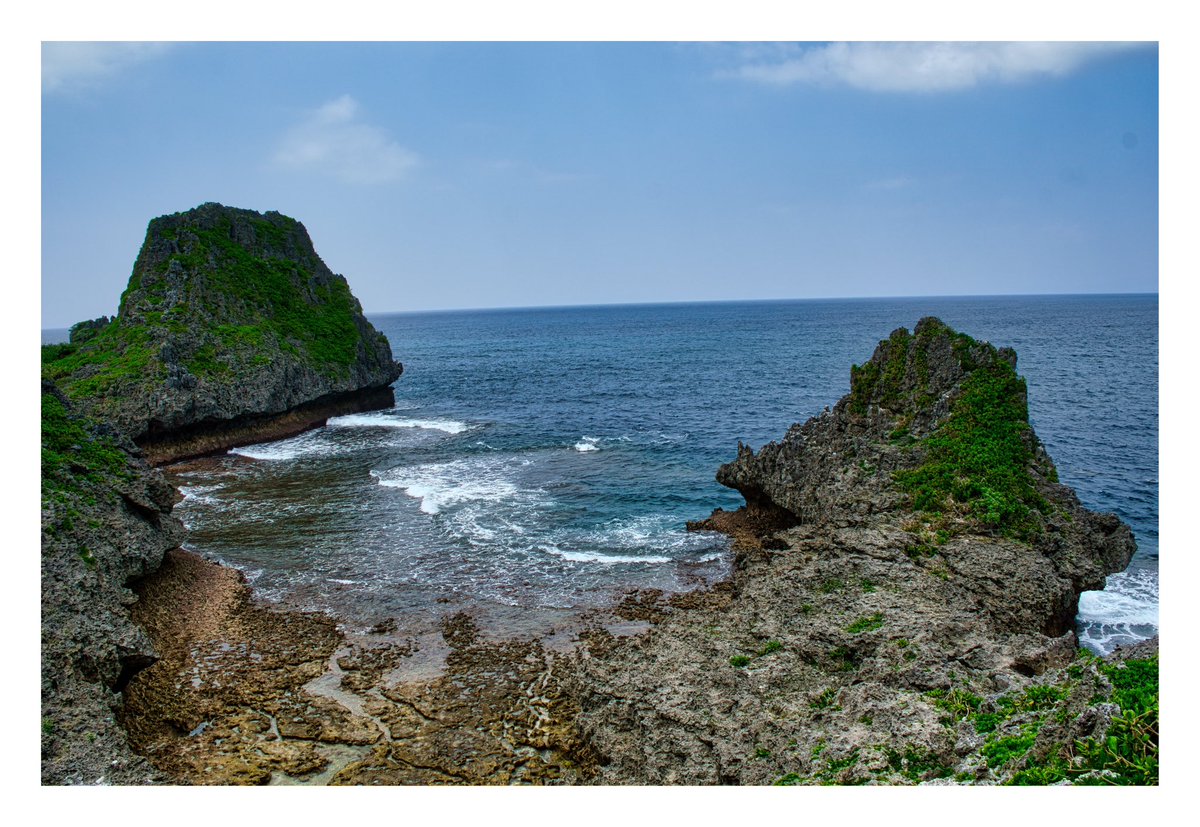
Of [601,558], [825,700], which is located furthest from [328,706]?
[601,558]

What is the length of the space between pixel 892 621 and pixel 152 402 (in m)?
49.0

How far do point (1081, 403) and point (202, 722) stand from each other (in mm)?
68922

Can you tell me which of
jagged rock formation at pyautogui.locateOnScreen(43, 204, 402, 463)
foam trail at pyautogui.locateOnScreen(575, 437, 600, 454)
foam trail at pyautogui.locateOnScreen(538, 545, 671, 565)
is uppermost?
jagged rock formation at pyautogui.locateOnScreen(43, 204, 402, 463)

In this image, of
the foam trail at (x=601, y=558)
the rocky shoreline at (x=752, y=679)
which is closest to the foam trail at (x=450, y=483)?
the foam trail at (x=601, y=558)

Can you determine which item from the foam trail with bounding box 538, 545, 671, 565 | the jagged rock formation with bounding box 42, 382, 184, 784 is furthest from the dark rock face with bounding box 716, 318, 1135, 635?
the jagged rock formation with bounding box 42, 382, 184, 784

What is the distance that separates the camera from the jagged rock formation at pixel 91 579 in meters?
16.1

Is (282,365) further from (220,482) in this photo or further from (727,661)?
(727,661)

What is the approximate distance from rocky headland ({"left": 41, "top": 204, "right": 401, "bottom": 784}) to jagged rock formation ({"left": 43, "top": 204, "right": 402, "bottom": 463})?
5.3 inches

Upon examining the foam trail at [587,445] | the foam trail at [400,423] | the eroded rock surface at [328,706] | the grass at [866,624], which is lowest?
the eroded rock surface at [328,706]

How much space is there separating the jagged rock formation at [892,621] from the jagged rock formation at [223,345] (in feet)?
133

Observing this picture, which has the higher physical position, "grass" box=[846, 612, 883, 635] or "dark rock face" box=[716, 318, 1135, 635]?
"dark rock face" box=[716, 318, 1135, 635]

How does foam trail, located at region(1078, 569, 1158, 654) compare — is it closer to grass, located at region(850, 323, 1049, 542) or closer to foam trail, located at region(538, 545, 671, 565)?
grass, located at region(850, 323, 1049, 542)

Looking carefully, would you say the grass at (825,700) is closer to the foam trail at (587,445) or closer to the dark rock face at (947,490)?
the dark rock face at (947,490)

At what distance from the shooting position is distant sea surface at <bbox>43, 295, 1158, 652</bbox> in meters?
29.8
